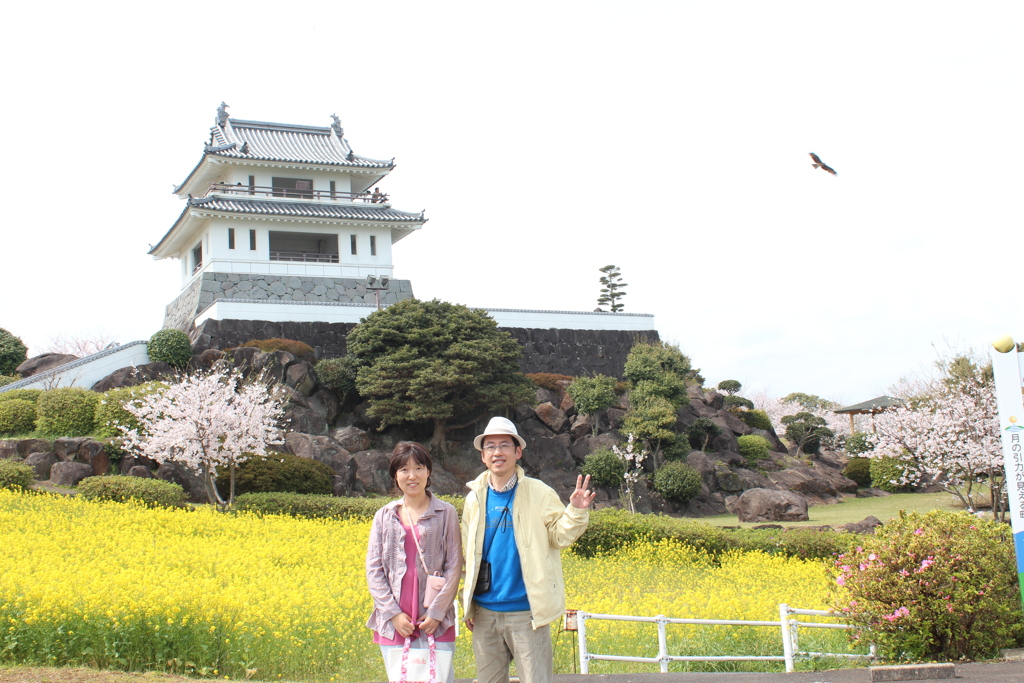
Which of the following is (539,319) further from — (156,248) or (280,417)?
(156,248)

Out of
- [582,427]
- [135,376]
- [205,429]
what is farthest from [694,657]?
[135,376]

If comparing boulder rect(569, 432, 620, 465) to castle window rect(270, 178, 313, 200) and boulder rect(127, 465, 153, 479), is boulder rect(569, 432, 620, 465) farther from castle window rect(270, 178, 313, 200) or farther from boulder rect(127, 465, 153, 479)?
castle window rect(270, 178, 313, 200)

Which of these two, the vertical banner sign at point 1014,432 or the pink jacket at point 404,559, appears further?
the vertical banner sign at point 1014,432

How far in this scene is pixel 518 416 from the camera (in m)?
27.6

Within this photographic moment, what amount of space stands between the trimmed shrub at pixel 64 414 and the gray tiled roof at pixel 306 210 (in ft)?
32.8

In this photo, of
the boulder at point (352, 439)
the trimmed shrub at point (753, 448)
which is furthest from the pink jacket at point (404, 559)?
the trimmed shrub at point (753, 448)

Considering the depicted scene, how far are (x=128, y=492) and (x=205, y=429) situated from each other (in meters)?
1.93

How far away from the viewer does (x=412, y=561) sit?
16.2ft

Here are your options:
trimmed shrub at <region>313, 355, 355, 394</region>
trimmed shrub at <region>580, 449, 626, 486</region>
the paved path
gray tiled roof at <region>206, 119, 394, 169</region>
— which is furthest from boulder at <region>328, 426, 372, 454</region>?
the paved path

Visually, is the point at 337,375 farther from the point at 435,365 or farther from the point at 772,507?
the point at 772,507

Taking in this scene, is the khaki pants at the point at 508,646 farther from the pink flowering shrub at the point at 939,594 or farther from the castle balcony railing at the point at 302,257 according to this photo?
the castle balcony railing at the point at 302,257

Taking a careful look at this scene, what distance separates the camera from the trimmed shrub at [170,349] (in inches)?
1000

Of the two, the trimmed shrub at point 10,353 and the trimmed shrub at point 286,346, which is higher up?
the trimmed shrub at point 10,353

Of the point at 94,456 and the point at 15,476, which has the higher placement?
Answer: the point at 94,456
